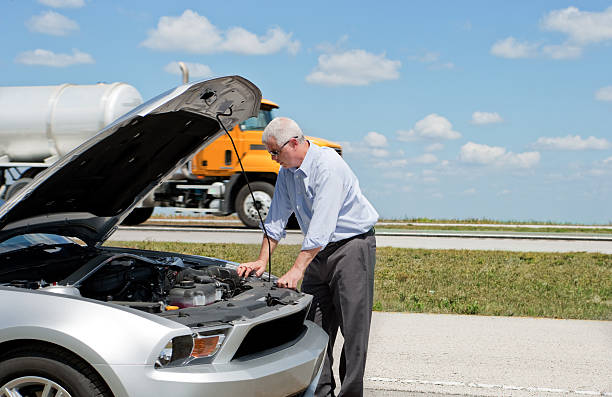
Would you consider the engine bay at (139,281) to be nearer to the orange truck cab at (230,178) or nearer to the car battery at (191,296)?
the car battery at (191,296)

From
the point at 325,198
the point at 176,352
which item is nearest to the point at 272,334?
the point at 176,352

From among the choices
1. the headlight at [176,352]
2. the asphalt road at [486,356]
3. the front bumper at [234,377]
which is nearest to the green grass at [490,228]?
the asphalt road at [486,356]

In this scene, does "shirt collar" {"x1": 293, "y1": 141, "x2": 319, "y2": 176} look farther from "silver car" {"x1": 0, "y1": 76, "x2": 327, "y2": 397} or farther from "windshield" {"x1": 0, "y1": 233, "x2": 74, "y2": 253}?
"windshield" {"x1": 0, "y1": 233, "x2": 74, "y2": 253}

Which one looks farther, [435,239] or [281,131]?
[435,239]

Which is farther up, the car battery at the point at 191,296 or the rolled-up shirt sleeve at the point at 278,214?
the rolled-up shirt sleeve at the point at 278,214

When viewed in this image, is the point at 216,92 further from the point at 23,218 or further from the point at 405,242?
the point at 405,242

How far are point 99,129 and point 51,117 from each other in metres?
1.33

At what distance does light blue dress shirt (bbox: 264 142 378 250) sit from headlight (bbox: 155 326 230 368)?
3.00ft

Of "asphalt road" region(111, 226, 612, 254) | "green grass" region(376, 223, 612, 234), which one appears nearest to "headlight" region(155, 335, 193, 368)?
"asphalt road" region(111, 226, 612, 254)

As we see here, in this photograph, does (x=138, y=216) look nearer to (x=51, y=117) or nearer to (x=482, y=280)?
(x=51, y=117)

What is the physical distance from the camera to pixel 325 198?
13.1 feet

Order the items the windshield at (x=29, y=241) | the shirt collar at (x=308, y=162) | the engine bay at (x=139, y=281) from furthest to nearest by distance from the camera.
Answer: the windshield at (x=29, y=241) < the shirt collar at (x=308, y=162) < the engine bay at (x=139, y=281)

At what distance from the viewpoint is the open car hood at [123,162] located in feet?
12.2

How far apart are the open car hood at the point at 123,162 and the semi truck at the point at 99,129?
1049 cm
